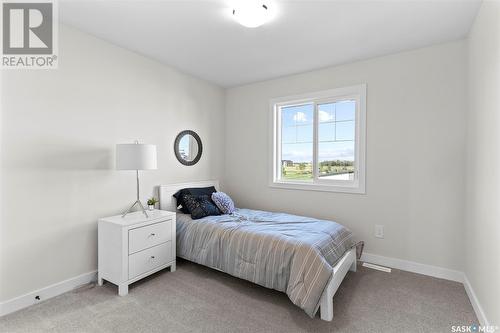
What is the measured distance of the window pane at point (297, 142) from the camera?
3479 millimetres

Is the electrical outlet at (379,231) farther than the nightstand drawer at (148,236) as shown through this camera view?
Yes

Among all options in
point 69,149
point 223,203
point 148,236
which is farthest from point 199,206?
point 69,149

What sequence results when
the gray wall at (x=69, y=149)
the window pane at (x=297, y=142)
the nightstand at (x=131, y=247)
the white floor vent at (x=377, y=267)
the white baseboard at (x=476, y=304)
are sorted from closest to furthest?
1. the white baseboard at (x=476, y=304)
2. the gray wall at (x=69, y=149)
3. the nightstand at (x=131, y=247)
4. the white floor vent at (x=377, y=267)
5. the window pane at (x=297, y=142)

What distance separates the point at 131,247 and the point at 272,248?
1318mm

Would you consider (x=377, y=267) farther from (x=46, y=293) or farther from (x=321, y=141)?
(x=46, y=293)

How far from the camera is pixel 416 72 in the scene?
8.71 feet

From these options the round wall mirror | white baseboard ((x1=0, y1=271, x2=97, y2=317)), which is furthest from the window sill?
white baseboard ((x1=0, y1=271, x2=97, y2=317))

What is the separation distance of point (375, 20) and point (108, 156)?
9.54ft

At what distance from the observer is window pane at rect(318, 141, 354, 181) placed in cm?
314

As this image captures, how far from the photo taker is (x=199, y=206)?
2.99 m

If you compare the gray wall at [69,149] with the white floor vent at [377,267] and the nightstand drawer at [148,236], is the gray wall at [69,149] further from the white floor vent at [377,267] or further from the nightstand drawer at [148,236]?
the white floor vent at [377,267]

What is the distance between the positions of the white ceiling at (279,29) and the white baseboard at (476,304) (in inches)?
93.2

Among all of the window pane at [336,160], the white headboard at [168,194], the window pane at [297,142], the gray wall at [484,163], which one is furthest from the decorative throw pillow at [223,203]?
the gray wall at [484,163]

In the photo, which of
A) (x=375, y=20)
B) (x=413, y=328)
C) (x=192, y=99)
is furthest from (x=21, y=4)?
(x=413, y=328)
